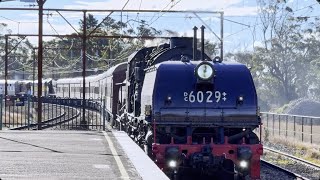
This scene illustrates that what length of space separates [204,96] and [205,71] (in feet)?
2.01

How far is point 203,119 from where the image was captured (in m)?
16.0

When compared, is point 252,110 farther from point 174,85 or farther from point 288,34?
point 288,34

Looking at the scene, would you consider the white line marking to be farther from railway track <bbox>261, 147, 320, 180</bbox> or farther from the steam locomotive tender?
railway track <bbox>261, 147, 320, 180</bbox>

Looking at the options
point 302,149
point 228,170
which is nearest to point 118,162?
point 228,170

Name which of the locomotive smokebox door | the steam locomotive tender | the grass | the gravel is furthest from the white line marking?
the grass

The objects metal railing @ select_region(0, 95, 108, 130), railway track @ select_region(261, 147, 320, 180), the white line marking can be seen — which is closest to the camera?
the white line marking

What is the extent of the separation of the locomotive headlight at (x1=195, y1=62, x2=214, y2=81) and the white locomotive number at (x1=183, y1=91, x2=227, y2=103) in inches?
17.2

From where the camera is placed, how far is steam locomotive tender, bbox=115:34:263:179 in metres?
15.4

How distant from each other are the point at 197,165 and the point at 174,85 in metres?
2.02

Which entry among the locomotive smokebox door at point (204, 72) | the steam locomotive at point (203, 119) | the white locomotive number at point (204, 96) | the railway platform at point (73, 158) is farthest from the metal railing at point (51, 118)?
the locomotive smokebox door at point (204, 72)

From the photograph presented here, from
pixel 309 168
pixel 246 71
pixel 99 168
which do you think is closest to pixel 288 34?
pixel 309 168

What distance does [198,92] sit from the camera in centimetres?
1612

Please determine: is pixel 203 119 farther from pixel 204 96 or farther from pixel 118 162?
pixel 118 162

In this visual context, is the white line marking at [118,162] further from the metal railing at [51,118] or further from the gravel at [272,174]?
the metal railing at [51,118]
